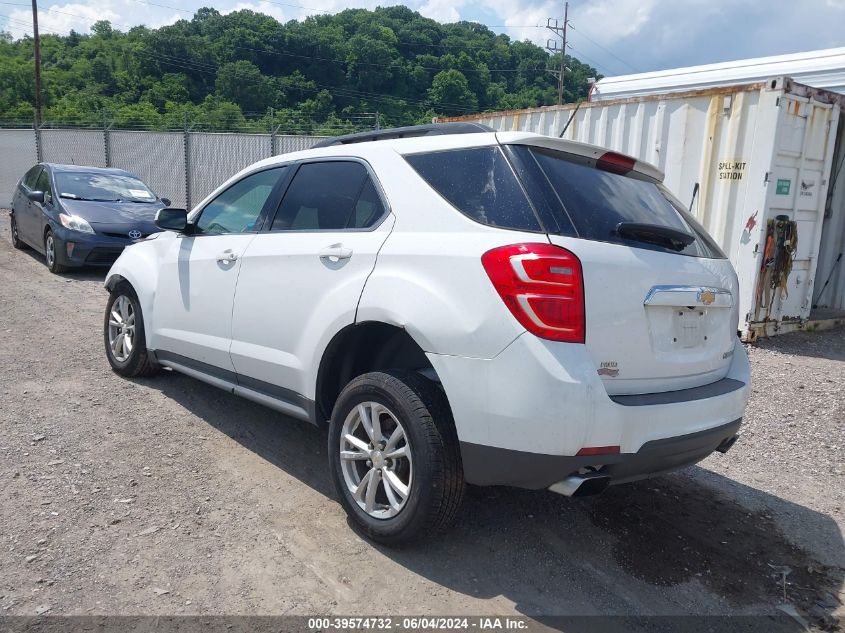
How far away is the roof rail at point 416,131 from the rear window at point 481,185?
18 cm

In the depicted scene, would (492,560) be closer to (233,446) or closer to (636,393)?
(636,393)

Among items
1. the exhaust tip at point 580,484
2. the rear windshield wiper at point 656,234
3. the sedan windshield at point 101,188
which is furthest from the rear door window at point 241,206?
the sedan windshield at point 101,188

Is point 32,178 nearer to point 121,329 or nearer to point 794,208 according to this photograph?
point 121,329

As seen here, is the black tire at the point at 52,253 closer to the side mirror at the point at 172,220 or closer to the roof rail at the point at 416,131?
the side mirror at the point at 172,220

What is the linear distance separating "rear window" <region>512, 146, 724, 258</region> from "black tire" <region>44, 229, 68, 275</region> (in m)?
8.93

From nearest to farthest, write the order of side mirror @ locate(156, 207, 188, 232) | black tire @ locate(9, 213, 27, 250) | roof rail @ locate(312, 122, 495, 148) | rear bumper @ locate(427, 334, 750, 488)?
rear bumper @ locate(427, 334, 750, 488) < roof rail @ locate(312, 122, 495, 148) < side mirror @ locate(156, 207, 188, 232) < black tire @ locate(9, 213, 27, 250)

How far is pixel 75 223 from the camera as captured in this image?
31.5ft

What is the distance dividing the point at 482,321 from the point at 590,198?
2.61ft

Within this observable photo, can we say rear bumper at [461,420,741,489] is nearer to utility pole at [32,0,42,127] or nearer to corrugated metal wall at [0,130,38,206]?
corrugated metal wall at [0,130,38,206]

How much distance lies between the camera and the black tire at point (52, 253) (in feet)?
32.5

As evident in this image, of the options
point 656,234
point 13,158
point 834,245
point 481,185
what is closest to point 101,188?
point 481,185

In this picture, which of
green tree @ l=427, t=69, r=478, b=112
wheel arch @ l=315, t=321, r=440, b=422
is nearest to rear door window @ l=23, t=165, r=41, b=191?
wheel arch @ l=315, t=321, r=440, b=422

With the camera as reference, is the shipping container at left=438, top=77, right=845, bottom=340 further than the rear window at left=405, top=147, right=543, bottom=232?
Yes

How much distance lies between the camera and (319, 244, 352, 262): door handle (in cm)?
337
